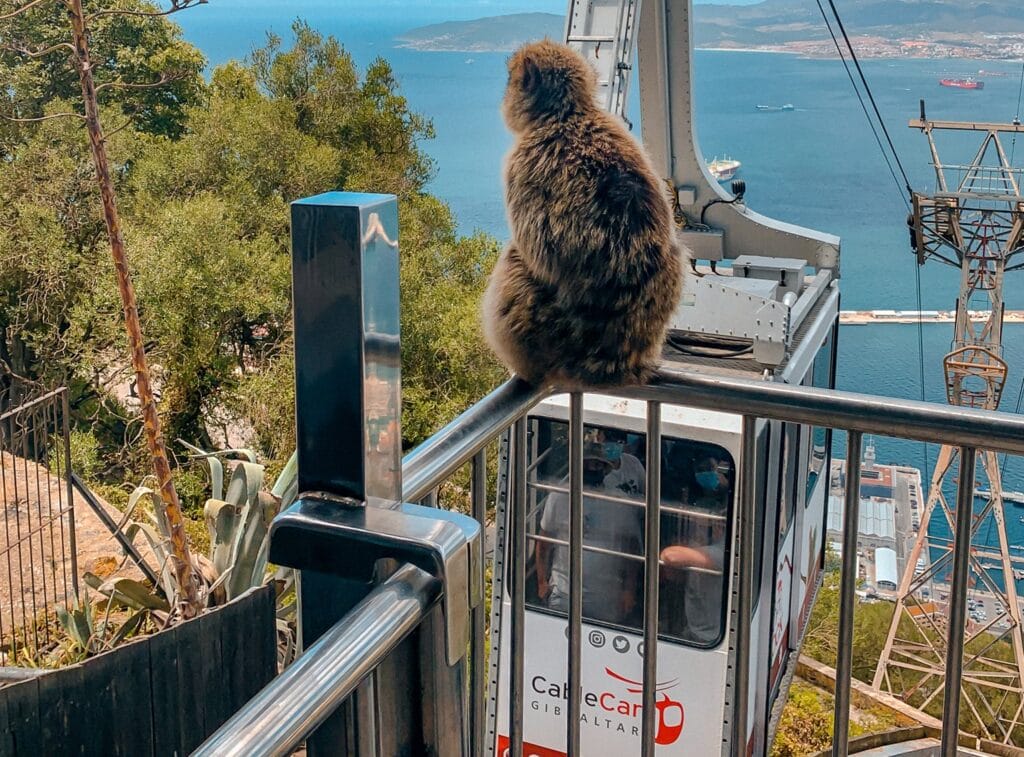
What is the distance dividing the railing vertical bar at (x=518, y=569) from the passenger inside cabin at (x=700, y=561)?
2571 mm

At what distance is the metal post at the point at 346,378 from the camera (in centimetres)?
69

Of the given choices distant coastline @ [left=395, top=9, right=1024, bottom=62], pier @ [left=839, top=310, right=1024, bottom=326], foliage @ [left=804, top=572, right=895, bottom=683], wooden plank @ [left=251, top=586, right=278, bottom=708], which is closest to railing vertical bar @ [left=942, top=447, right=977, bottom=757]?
wooden plank @ [left=251, top=586, right=278, bottom=708]

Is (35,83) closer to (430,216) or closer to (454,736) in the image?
(430,216)

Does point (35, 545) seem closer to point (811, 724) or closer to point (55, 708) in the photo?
point (55, 708)

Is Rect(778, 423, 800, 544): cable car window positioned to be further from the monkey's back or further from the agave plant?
the monkey's back

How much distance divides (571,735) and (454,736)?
1.84 ft

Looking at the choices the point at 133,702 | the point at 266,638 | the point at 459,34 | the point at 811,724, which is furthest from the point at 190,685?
the point at 459,34

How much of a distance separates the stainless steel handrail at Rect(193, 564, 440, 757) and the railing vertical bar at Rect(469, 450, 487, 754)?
0.39m

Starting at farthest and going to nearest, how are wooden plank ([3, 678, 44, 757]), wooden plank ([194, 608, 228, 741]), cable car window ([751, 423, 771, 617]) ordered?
cable car window ([751, 423, 771, 617]), wooden plank ([194, 608, 228, 741]), wooden plank ([3, 678, 44, 757])

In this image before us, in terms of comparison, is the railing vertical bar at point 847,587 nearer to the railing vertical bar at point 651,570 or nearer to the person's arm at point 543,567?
the railing vertical bar at point 651,570

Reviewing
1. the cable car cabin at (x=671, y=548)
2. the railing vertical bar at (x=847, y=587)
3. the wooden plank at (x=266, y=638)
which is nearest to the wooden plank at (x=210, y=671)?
the wooden plank at (x=266, y=638)

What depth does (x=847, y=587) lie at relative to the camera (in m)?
1.17

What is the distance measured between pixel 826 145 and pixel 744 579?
36064mm

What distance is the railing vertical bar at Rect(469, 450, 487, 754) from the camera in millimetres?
1072
